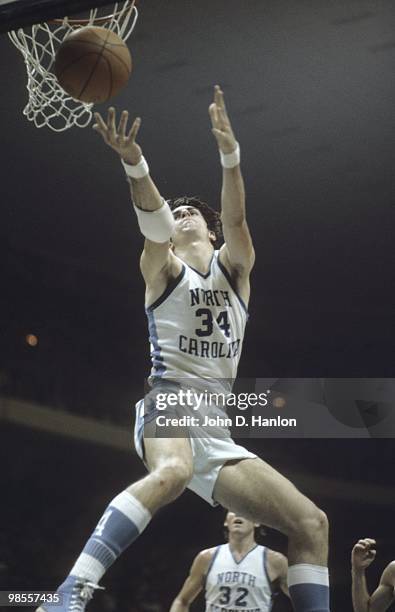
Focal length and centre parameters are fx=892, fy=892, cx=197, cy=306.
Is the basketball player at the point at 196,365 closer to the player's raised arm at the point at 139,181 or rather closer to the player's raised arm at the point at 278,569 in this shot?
the player's raised arm at the point at 139,181

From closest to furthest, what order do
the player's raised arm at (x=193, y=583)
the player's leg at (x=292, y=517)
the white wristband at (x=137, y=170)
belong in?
the player's leg at (x=292, y=517) → the white wristband at (x=137, y=170) → the player's raised arm at (x=193, y=583)

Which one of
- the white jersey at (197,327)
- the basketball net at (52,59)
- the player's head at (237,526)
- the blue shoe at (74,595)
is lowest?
the blue shoe at (74,595)

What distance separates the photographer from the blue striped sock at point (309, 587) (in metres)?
3.94

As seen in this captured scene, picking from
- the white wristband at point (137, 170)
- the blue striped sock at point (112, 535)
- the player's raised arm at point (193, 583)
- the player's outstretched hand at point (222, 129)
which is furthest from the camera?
the player's raised arm at point (193, 583)

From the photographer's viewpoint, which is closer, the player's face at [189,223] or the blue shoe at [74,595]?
the blue shoe at [74,595]

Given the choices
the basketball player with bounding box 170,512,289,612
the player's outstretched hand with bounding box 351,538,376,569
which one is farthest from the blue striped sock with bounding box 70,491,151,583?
the player's outstretched hand with bounding box 351,538,376,569

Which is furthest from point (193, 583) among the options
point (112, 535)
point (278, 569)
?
point (112, 535)

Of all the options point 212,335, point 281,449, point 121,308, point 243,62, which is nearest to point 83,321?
point 121,308

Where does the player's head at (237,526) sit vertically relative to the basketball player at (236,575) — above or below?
above

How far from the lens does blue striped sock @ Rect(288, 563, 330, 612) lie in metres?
3.94

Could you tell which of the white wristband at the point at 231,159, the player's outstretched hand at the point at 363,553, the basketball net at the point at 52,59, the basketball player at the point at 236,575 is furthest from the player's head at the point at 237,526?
the basketball net at the point at 52,59

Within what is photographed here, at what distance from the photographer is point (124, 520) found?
12.1 ft

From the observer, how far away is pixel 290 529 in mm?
3928

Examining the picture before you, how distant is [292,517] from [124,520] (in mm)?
751
